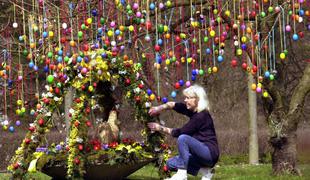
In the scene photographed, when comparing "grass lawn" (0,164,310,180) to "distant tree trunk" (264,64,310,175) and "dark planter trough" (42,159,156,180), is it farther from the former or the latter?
"dark planter trough" (42,159,156,180)

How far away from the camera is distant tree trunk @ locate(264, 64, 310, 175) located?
9234mm

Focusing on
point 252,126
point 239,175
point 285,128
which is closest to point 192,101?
point 285,128

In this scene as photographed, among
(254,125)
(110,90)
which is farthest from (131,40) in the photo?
(254,125)

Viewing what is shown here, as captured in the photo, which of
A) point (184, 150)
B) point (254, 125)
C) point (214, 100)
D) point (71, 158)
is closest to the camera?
point (184, 150)

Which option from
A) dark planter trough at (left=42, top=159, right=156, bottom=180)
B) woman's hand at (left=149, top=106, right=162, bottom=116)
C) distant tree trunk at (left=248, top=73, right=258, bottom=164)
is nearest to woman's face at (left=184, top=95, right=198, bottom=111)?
woman's hand at (left=149, top=106, right=162, bottom=116)

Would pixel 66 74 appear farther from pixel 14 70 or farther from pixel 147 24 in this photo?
pixel 14 70

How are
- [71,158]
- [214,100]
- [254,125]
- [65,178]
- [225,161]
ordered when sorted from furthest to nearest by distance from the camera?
[214,100]
[225,161]
[254,125]
[65,178]
[71,158]

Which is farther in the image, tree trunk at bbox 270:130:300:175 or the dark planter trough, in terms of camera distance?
tree trunk at bbox 270:130:300:175

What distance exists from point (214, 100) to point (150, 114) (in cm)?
1102

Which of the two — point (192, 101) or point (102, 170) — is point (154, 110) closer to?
point (192, 101)

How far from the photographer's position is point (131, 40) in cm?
925

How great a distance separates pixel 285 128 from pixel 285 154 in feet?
1.39

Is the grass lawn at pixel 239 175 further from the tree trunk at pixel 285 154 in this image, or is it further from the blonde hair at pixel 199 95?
the blonde hair at pixel 199 95

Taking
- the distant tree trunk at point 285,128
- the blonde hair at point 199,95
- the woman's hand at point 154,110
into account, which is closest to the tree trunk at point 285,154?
the distant tree trunk at point 285,128
